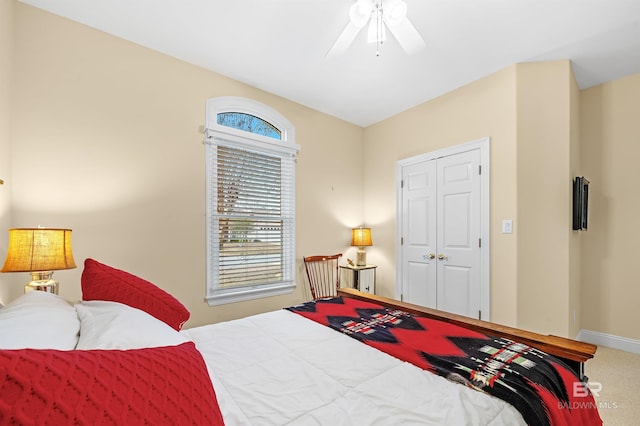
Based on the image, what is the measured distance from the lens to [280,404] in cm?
98

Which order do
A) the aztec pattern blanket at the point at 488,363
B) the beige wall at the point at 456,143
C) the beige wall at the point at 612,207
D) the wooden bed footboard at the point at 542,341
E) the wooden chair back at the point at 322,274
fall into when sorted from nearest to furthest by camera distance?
the aztec pattern blanket at the point at 488,363, the wooden bed footboard at the point at 542,341, the beige wall at the point at 456,143, the beige wall at the point at 612,207, the wooden chair back at the point at 322,274

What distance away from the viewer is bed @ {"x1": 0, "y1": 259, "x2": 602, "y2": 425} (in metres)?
0.53

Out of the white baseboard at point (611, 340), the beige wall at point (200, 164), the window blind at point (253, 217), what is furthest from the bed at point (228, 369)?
the white baseboard at point (611, 340)

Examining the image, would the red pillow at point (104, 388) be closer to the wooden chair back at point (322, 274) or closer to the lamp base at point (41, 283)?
the lamp base at point (41, 283)

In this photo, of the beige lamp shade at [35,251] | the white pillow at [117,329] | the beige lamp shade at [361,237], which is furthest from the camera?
the beige lamp shade at [361,237]

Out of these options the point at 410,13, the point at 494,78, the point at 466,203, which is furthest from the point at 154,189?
the point at 494,78

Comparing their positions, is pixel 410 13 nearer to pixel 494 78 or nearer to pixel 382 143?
pixel 494 78

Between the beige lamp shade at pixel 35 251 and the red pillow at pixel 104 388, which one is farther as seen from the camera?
the beige lamp shade at pixel 35 251

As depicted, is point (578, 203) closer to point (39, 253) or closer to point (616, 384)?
point (616, 384)

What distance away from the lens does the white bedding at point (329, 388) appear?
3.00 feet

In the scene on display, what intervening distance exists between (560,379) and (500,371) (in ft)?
0.80

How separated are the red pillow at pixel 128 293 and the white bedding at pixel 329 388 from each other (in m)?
0.20

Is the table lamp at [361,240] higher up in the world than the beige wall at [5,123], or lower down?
lower down

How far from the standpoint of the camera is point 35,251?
1.71 m
